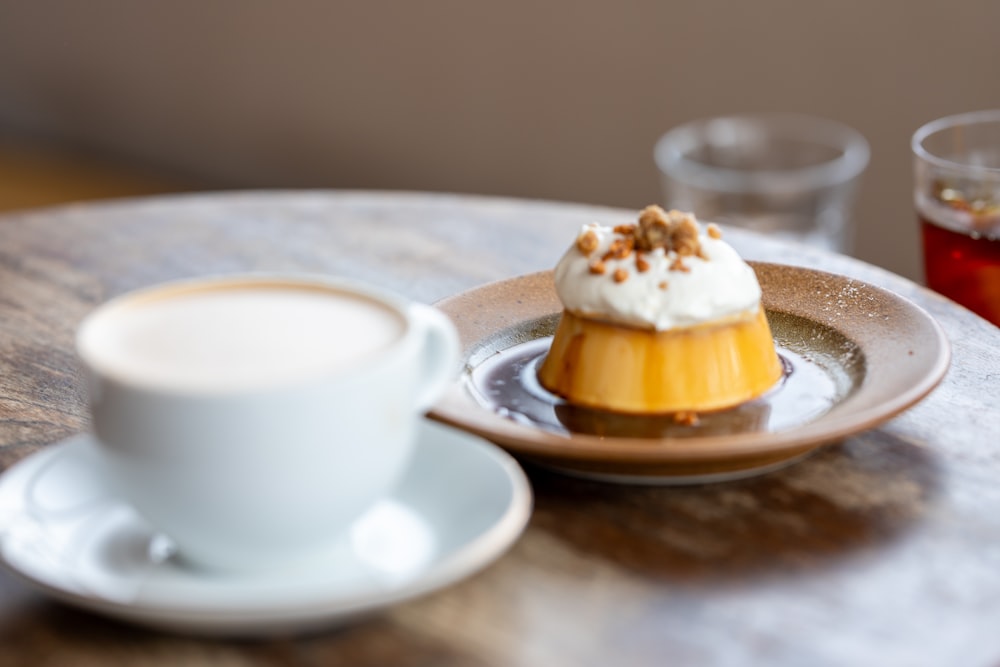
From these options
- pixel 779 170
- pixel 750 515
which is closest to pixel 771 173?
pixel 779 170

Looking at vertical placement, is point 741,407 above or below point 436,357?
below

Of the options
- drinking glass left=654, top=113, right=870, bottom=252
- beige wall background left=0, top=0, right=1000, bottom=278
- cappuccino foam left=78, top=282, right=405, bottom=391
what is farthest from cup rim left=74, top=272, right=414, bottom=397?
beige wall background left=0, top=0, right=1000, bottom=278

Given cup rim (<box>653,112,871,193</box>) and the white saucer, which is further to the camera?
cup rim (<box>653,112,871,193</box>)

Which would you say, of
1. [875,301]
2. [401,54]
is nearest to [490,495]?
[875,301]

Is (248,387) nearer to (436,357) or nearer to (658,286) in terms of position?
(436,357)

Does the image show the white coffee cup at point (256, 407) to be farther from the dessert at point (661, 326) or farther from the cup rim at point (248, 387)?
the dessert at point (661, 326)

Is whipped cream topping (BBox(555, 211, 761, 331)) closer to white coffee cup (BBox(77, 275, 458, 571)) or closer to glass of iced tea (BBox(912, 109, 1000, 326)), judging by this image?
white coffee cup (BBox(77, 275, 458, 571))
